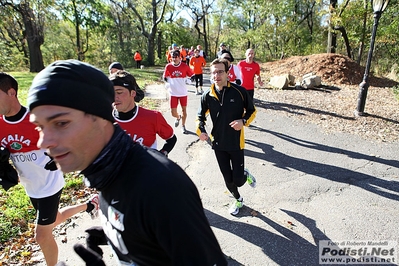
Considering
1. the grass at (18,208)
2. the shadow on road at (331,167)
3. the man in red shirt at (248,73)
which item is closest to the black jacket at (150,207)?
the grass at (18,208)

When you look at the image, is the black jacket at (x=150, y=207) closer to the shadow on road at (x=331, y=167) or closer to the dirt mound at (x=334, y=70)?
the shadow on road at (x=331, y=167)

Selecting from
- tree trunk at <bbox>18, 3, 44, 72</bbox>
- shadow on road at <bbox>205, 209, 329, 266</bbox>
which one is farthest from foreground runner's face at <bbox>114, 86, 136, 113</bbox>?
tree trunk at <bbox>18, 3, 44, 72</bbox>

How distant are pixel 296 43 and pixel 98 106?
32375 mm

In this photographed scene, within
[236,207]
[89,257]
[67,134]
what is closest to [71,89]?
[67,134]

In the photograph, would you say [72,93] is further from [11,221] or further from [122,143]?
[11,221]

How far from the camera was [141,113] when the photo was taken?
3.23 meters

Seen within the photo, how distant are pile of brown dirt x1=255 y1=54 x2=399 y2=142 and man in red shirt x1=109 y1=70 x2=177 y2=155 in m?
6.13

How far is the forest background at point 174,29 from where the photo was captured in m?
17.3

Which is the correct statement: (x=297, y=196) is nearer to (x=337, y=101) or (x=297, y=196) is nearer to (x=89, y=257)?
(x=89, y=257)

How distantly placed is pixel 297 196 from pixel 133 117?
3085 millimetres

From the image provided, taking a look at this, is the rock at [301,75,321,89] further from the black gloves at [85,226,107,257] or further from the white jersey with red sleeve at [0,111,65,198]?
the black gloves at [85,226,107,257]

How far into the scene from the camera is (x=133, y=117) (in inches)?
125

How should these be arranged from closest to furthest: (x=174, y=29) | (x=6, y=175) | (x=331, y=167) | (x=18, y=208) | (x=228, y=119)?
(x=6, y=175) < (x=228, y=119) < (x=18, y=208) < (x=331, y=167) < (x=174, y=29)

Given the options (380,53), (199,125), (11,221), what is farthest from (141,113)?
(380,53)
